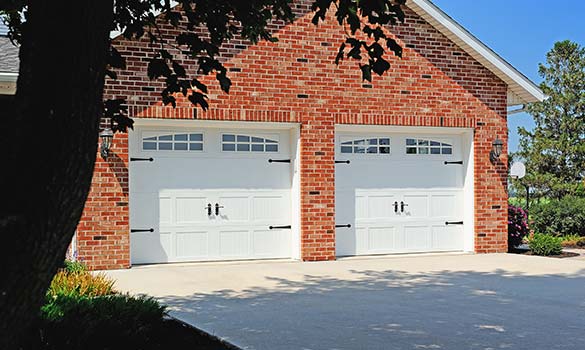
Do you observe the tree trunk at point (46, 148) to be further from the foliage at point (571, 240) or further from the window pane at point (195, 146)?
the foliage at point (571, 240)

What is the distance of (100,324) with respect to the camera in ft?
19.9

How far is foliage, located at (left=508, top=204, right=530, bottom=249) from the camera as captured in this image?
1554cm

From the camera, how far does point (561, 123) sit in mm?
28719

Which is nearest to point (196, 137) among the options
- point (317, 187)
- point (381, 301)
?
point (317, 187)

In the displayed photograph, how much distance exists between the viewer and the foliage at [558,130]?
91.3ft

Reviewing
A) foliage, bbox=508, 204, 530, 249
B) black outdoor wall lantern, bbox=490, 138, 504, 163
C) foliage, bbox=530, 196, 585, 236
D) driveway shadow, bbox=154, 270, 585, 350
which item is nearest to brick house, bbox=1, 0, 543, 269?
black outdoor wall lantern, bbox=490, 138, 504, 163

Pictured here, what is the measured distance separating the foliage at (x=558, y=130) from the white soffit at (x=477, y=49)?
13537 millimetres

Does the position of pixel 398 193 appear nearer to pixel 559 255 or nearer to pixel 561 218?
pixel 559 255

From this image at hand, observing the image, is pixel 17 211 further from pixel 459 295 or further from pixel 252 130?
pixel 252 130

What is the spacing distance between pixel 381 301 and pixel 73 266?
470 cm

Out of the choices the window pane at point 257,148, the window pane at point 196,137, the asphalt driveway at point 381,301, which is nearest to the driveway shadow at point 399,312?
the asphalt driveway at point 381,301

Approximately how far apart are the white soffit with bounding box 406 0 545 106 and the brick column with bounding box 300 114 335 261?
9.08 ft

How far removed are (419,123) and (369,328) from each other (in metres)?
7.60

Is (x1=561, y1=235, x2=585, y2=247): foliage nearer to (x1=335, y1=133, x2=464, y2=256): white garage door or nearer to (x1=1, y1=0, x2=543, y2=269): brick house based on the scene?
(x1=1, y1=0, x2=543, y2=269): brick house
